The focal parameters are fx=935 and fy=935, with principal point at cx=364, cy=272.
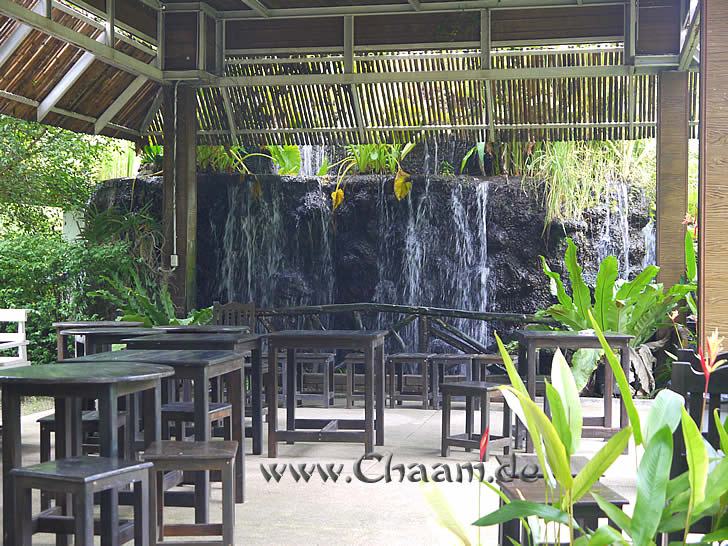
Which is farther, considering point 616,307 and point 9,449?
point 616,307

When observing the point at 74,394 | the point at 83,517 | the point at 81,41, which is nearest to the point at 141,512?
the point at 83,517

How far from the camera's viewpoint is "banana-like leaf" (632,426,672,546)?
73.5 inches

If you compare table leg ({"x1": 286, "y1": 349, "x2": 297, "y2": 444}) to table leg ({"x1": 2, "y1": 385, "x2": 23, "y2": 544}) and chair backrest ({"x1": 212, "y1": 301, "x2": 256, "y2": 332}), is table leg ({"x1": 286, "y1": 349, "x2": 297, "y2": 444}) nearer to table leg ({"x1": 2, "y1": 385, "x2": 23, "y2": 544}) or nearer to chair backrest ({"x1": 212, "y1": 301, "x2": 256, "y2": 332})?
chair backrest ({"x1": 212, "y1": 301, "x2": 256, "y2": 332})

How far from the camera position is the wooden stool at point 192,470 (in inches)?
143

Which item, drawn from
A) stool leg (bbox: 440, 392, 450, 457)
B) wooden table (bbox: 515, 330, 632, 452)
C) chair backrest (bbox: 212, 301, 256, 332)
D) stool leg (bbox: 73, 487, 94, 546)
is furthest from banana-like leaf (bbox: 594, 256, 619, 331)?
stool leg (bbox: 73, 487, 94, 546)

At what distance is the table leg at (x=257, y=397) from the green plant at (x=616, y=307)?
119 inches

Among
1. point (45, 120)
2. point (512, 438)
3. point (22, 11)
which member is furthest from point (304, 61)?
point (512, 438)

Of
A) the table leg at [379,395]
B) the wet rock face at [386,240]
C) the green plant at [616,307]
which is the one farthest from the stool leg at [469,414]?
the wet rock face at [386,240]

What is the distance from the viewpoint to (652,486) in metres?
1.89

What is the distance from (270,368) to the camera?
6367 millimetres

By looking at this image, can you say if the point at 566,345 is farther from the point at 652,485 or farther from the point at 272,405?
the point at 652,485

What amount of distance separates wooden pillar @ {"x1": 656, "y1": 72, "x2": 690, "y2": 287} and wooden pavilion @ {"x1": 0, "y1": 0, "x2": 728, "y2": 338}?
13 mm

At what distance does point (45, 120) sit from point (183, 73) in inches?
55.1

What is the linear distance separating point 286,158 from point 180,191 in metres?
3.79
